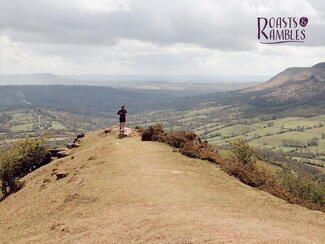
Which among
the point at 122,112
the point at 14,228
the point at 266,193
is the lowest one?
the point at 14,228

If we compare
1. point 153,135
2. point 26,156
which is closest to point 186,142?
point 153,135

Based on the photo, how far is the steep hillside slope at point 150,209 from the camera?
17375 mm

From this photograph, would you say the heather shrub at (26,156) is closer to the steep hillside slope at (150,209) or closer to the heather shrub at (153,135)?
the steep hillside slope at (150,209)

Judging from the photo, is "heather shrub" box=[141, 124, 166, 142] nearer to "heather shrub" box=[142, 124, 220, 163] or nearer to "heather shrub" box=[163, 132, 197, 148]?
"heather shrub" box=[142, 124, 220, 163]

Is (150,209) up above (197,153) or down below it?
below

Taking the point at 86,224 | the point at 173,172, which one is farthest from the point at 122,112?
the point at 86,224

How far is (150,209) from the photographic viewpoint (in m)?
Answer: 21.1

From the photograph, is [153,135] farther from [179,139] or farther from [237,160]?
[237,160]

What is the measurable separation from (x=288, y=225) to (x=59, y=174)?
83.7ft

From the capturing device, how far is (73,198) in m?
26.4

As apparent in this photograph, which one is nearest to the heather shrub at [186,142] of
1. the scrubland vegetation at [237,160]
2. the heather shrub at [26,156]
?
the scrubland vegetation at [237,160]

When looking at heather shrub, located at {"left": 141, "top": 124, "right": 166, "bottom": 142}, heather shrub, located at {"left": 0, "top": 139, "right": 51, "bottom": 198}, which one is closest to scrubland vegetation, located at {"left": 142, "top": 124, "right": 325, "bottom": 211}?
heather shrub, located at {"left": 141, "top": 124, "right": 166, "bottom": 142}

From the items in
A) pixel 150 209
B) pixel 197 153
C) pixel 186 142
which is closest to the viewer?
pixel 150 209

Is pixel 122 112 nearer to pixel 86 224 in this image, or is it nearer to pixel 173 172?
pixel 173 172
